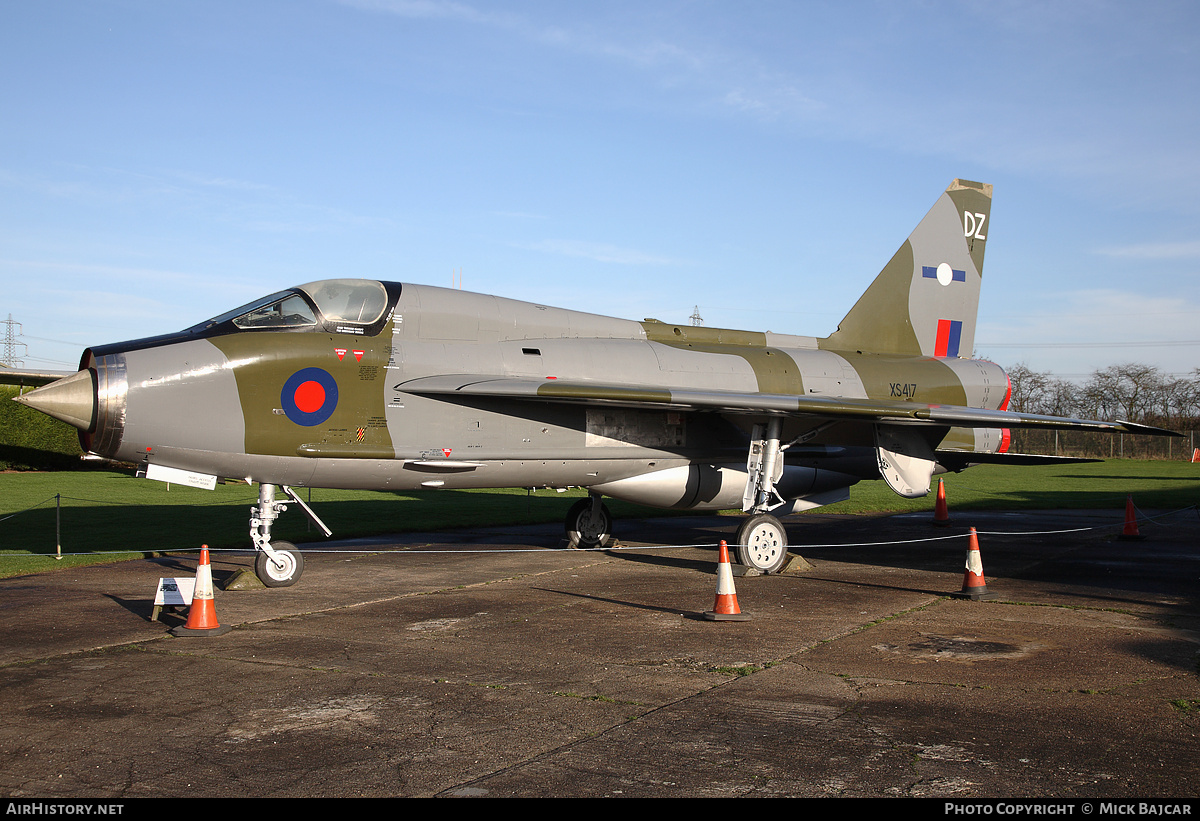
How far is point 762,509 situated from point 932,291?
5.87 m

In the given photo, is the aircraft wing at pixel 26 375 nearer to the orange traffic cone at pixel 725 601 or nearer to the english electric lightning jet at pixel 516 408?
the english electric lightning jet at pixel 516 408

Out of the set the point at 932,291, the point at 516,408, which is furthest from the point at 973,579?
the point at 932,291

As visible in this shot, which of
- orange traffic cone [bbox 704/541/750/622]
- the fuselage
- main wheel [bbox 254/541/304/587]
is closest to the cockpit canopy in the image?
the fuselage

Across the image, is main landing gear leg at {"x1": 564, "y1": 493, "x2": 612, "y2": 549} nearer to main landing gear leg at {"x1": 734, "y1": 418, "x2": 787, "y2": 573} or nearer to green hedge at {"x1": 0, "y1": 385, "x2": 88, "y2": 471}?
main landing gear leg at {"x1": 734, "y1": 418, "x2": 787, "y2": 573}

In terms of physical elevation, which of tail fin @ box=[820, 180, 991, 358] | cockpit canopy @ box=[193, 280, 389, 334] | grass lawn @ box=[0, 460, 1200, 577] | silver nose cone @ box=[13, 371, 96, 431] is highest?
tail fin @ box=[820, 180, 991, 358]

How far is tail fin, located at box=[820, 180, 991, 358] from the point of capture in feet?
47.6

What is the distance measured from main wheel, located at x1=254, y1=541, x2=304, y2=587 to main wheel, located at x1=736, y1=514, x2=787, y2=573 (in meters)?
5.39

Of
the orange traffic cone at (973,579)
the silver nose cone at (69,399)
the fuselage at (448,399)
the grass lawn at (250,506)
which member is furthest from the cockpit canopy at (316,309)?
the orange traffic cone at (973,579)

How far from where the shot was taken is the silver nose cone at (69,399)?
28.0 feet

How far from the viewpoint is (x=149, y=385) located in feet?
29.5

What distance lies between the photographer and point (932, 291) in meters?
14.8

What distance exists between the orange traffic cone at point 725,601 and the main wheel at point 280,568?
16.2ft

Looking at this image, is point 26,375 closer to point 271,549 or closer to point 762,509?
point 271,549

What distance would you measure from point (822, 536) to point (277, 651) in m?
10.9
